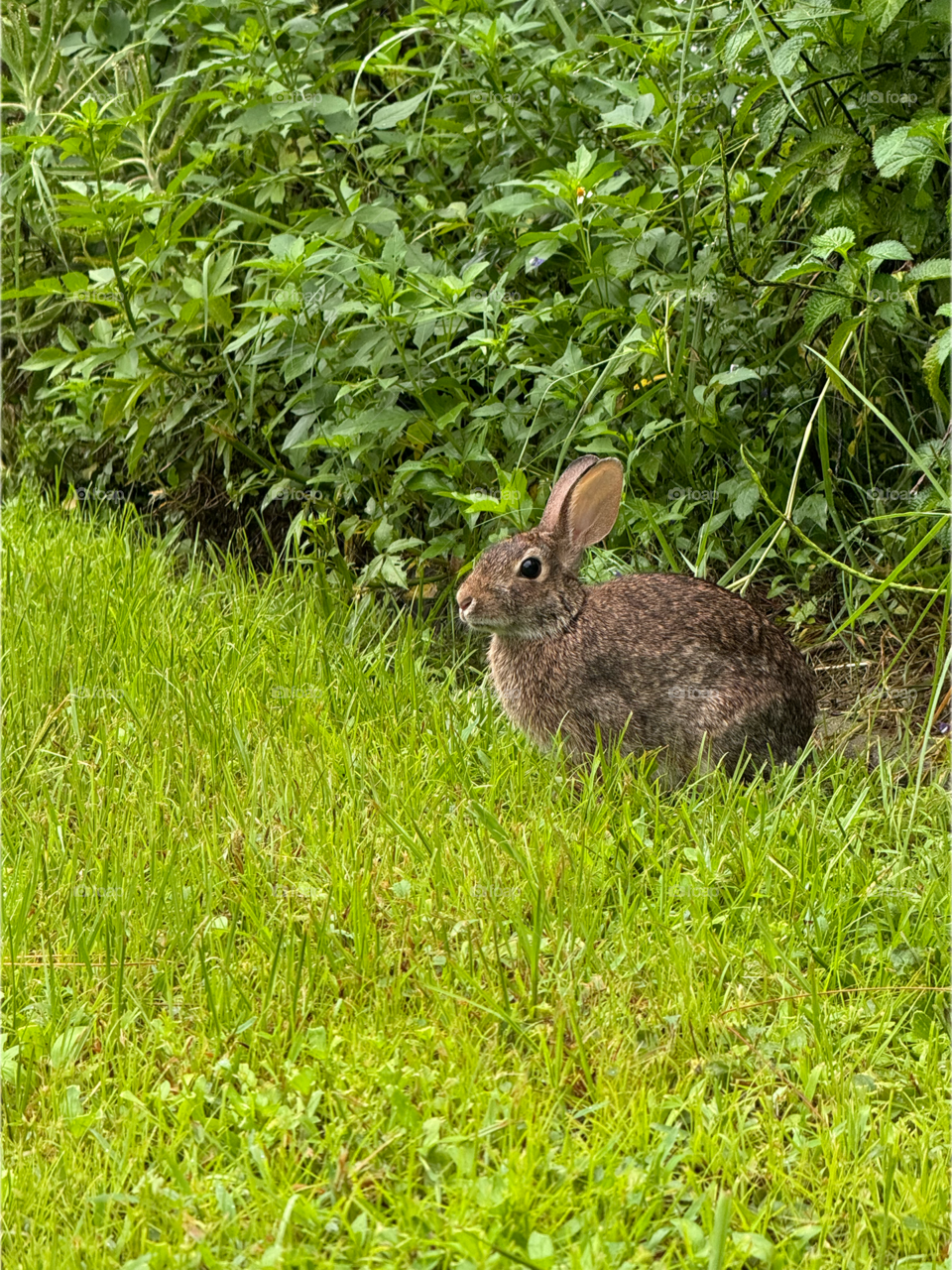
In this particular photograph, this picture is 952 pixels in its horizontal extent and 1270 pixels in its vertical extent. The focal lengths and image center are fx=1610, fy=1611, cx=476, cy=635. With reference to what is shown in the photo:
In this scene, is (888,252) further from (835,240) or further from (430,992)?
(430,992)

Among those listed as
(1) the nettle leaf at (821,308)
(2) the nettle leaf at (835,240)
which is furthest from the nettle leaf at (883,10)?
(1) the nettle leaf at (821,308)

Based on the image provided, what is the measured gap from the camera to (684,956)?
10.4 feet

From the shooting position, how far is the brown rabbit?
14.2 feet

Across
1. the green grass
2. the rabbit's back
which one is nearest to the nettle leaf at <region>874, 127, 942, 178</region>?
the rabbit's back

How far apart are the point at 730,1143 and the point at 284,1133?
743 millimetres

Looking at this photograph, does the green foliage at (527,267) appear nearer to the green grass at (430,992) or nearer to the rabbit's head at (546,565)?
the rabbit's head at (546,565)

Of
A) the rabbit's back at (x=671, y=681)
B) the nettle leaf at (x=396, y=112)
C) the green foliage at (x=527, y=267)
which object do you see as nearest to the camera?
the rabbit's back at (x=671, y=681)

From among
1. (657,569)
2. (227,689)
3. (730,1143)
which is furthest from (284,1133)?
(657,569)

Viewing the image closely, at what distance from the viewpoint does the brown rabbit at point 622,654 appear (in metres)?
4.33

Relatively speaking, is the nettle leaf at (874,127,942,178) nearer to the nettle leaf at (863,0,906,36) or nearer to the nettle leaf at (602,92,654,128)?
the nettle leaf at (863,0,906,36)

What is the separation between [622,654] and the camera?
4449 millimetres

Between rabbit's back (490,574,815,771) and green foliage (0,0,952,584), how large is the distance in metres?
0.43

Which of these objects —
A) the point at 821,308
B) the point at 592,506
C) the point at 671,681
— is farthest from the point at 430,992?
the point at 821,308

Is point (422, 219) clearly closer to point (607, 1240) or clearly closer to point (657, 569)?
point (657, 569)
